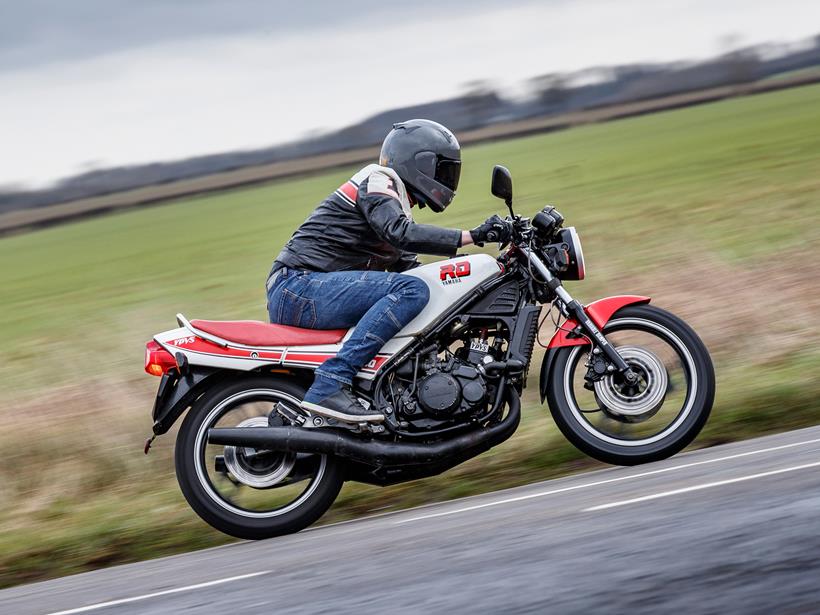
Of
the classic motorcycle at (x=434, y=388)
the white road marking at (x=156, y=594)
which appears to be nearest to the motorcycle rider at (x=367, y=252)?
the classic motorcycle at (x=434, y=388)

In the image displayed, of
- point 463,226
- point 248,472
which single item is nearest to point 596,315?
point 248,472

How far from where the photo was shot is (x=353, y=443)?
631 cm

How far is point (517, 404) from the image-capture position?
21.2ft

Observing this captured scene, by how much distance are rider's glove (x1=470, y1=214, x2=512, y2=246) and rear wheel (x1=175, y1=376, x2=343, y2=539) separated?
1.33 m

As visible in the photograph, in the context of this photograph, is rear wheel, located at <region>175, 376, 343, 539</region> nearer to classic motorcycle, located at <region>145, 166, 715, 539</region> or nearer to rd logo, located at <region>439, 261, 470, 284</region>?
classic motorcycle, located at <region>145, 166, 715, 539</region>

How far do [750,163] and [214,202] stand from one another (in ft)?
98.5

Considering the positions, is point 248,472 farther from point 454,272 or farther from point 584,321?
point 584,321

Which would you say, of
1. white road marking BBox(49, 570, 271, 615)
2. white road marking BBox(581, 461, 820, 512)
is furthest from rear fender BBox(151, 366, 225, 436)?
white road marking BBox(581, 461, 820, 512)

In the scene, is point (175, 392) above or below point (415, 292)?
below

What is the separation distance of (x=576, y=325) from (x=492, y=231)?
73cm

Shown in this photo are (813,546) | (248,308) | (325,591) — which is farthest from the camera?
(248,308)

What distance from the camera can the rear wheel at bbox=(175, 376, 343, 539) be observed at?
6.38 m

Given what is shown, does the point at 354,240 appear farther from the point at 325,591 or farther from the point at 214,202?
the point at 214,202

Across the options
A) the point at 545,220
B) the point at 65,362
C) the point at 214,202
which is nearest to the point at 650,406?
the point at 545,220
